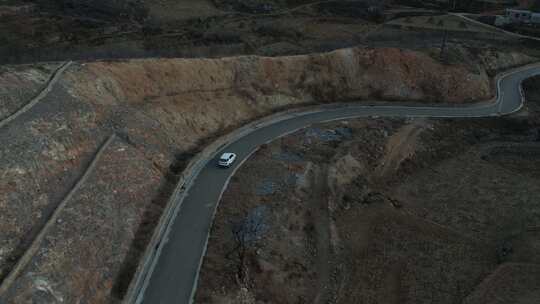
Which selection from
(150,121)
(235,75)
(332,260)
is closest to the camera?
(332,260)

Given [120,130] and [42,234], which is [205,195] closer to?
[120,130]

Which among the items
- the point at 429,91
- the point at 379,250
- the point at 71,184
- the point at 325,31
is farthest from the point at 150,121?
the point at 325,31

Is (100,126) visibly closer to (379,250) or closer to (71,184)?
(71,184)

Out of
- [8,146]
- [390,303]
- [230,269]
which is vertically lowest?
[390,303]

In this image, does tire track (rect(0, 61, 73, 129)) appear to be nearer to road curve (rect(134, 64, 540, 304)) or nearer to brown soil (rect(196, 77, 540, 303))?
road curve (rect(134, 64, 540, 304))

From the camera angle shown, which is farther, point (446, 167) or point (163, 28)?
point (163, 28)

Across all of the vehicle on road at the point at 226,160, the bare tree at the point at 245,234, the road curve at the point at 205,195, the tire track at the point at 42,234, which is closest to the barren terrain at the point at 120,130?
the tire track at the point at 42,234
